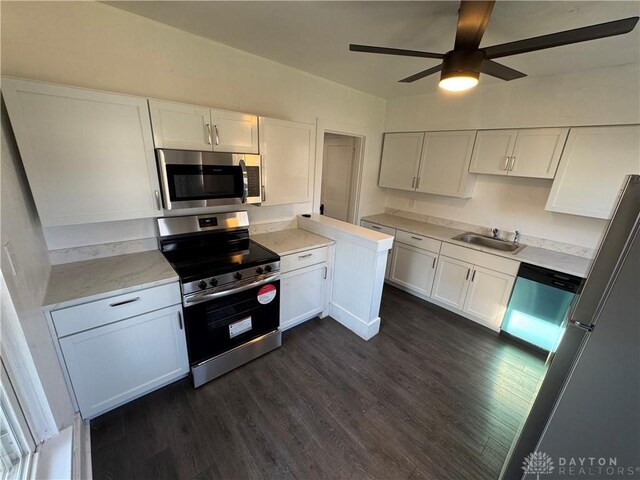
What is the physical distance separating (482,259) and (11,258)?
3.44 metres

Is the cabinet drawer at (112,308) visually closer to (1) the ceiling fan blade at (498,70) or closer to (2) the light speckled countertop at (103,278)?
(2) the light speckled countertop at (103,278)

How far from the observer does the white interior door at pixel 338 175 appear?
12.5ft

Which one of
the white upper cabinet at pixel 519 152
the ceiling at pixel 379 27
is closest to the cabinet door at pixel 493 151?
the white upper cabinet at pixel 519 152

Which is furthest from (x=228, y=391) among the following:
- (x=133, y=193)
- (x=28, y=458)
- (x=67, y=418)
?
(x=133, y=193)

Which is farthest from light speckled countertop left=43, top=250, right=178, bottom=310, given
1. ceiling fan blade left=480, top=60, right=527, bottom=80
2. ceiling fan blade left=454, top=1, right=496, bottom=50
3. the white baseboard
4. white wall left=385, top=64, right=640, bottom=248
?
white wall left=385, top=64, right=640, bottom=248

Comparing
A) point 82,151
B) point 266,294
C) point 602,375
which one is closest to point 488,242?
point 602,375

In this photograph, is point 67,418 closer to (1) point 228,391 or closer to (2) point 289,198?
(1) point 228,391

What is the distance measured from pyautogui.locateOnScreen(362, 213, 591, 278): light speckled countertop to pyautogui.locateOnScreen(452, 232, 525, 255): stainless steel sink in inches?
3.4

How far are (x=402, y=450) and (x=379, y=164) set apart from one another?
339 centimetres

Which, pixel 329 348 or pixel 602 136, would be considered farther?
pixel 329 348

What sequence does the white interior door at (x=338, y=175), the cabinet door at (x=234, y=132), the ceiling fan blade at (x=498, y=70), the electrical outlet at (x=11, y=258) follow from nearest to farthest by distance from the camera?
1. the electrical outlet at (x=11, y=258)
2. the ceiling fan blade at (x=498, y=70)
3. the cabinet door at (x=234, y=132)
4. the white interior door at (x=338, y=175)

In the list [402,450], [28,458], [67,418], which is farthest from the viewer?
→ [402,450]

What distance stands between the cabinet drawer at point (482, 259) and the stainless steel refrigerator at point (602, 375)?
1828 millimetres

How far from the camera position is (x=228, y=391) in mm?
1922
